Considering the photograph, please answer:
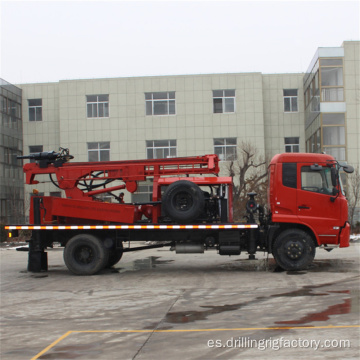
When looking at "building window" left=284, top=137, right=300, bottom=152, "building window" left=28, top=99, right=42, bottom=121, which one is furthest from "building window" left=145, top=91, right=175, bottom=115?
"building window" left=284, top=137, right=300, bottom=152

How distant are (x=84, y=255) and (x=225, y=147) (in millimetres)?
28247

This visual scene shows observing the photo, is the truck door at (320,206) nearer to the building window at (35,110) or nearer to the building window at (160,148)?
the building window at (160,148)

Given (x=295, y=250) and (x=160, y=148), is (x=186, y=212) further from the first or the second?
(x=160, y=148)

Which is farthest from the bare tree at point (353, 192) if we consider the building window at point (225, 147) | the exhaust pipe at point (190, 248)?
the exhaust pipe at point (190, 248)

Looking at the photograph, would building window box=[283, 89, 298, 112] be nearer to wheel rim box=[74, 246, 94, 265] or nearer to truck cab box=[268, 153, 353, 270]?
truck cab box=[268, 153, 353, 270]

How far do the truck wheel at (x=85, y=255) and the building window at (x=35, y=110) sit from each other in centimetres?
3268

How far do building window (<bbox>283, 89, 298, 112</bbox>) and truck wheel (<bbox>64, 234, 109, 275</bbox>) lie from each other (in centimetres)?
3184

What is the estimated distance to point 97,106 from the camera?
41875 millimetres

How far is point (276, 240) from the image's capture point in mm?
13383

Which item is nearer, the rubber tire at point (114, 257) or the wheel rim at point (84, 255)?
the wheel rim at point (84, 255)

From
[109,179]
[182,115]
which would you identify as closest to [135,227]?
[109,179]

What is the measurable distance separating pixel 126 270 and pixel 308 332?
8.65 m

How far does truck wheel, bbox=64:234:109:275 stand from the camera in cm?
1378

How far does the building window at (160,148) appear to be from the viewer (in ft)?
136
